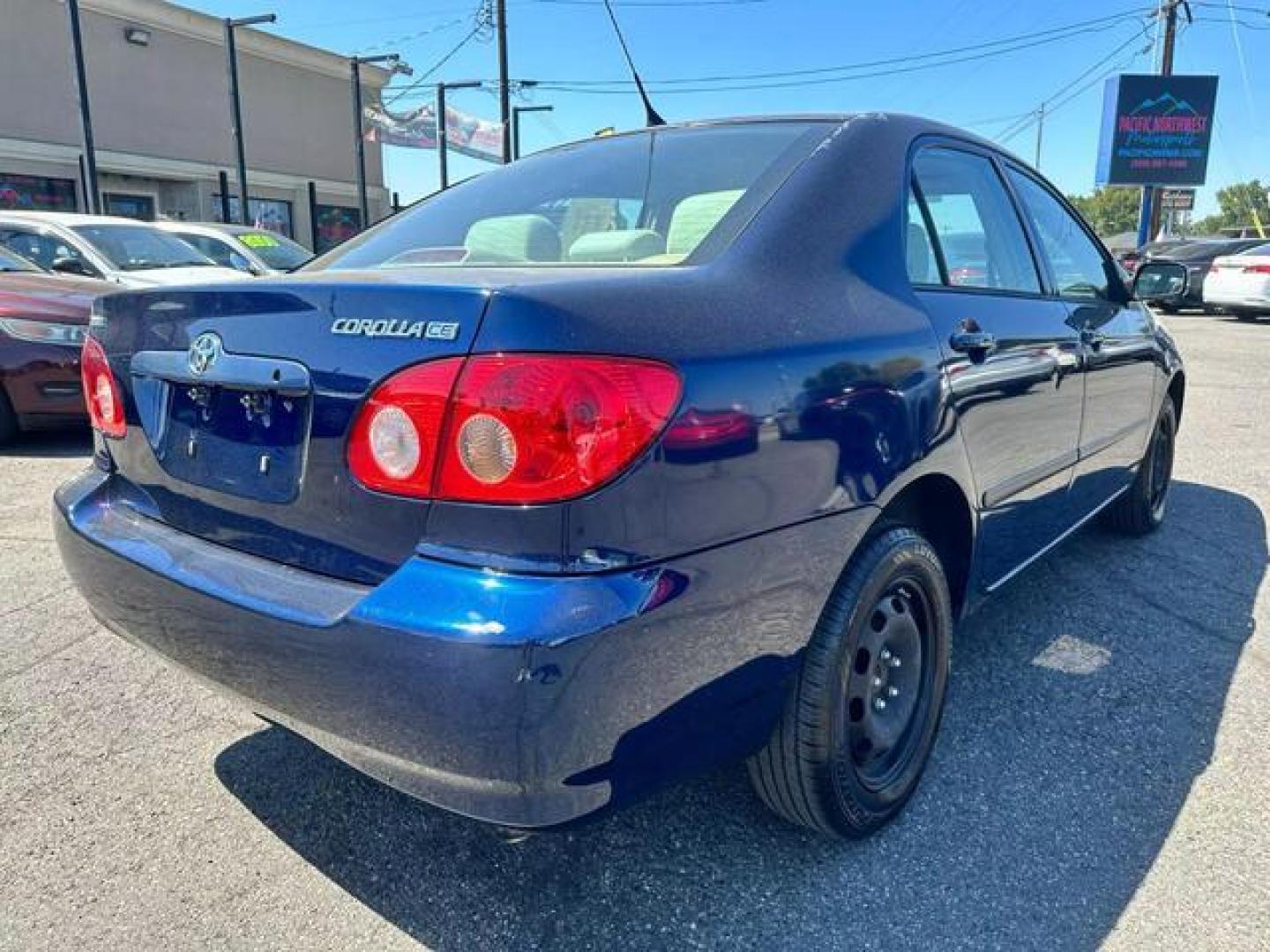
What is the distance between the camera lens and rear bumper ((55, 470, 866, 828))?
1.40 m

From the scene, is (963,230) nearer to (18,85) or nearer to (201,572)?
(201,572)

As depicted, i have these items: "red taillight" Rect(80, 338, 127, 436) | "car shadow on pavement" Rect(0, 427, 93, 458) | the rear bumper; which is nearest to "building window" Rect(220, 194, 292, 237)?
"car shadow on pavement" Rect(0, 427, 93, 458)

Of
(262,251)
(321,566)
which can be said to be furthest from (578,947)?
(262,251)

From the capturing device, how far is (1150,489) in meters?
4.35

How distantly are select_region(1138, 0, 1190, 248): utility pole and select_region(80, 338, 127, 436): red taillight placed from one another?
28630 millimetres

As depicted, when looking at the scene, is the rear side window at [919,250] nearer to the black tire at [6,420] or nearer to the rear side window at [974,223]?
the rear side window at [974,223]

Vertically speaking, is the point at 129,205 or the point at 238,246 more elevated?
the point at 129,205

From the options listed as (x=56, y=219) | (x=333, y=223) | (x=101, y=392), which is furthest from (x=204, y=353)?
(x=333, y=223)

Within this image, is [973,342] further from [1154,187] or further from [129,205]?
[1154,187]

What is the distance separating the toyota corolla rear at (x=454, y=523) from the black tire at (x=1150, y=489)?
309cm

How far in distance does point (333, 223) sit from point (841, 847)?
28.9 m

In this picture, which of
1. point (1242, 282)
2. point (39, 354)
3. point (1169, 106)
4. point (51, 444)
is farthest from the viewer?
point (1169, 106)

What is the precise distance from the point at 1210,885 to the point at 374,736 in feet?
5.71

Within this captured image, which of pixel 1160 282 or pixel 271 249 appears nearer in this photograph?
pixel 1160 282
